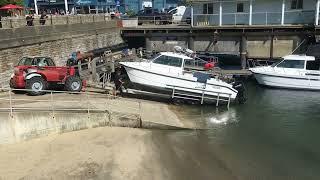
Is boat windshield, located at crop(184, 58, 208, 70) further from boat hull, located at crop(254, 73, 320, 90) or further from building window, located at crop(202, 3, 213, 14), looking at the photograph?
building window, located at crop(202, 3, 213, 14)

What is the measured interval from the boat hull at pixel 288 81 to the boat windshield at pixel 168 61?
7.92m

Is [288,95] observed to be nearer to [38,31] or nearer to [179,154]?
[179,154]

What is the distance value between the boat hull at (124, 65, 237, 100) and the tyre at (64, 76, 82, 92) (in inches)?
153

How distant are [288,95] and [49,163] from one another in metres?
18.7

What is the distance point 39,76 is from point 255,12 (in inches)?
812

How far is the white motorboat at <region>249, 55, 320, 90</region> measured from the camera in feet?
94.4

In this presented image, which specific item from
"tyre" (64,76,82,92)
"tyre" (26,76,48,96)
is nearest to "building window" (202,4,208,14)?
"tyre" (64,76,82,92)

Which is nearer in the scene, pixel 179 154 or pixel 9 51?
pixel 179 154

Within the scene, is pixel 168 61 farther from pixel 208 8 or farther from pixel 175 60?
pixel 208 8

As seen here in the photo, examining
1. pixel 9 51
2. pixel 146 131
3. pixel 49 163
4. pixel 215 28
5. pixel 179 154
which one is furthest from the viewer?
pixel 215 28

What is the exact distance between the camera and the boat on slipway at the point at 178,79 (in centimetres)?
2472

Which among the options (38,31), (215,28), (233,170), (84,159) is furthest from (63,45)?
(233,170)

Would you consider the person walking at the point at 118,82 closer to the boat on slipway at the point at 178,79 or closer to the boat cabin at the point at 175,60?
the boat on slipway at the point at 178,79

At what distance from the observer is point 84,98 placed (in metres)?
21.2
